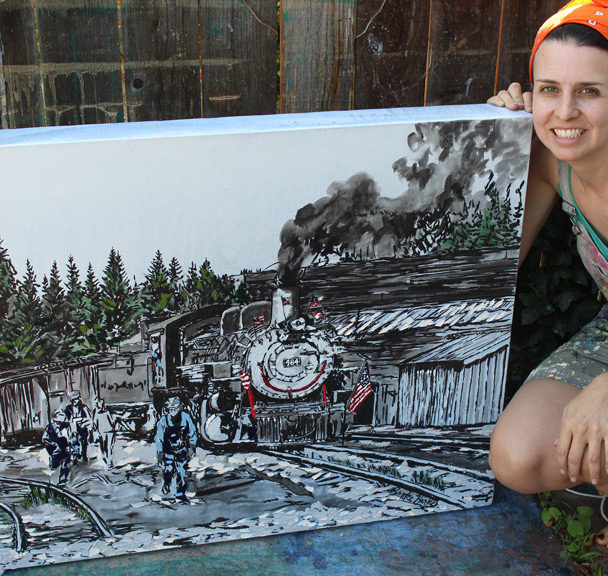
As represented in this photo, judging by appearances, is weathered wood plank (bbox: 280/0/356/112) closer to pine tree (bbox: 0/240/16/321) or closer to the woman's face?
the woman's face

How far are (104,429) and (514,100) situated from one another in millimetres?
1403

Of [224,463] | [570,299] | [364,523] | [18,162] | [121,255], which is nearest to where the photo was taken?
[18,162]

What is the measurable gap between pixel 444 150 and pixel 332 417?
0.79 metres

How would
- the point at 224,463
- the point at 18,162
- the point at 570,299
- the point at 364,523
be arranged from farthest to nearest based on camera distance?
1. the point at 570,299
2. the point at 364,523
3. the point at 224,463
4. the point at 18,162

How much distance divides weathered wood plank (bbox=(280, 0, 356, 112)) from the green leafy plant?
1361 mm

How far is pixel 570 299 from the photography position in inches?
89.7

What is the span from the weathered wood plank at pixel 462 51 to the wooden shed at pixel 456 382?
785 mm

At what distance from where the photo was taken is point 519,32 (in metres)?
2.22

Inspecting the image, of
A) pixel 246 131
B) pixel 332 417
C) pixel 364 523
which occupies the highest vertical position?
pixel 246 131

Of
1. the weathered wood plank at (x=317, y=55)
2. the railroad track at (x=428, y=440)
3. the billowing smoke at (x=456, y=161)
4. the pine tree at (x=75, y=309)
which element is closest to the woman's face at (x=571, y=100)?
the billowing smoke at (x=456, y=161)

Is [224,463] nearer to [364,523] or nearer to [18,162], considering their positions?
[364,523]

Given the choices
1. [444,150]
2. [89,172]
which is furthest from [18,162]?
[444,150]

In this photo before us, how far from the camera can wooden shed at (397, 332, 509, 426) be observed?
2.02m

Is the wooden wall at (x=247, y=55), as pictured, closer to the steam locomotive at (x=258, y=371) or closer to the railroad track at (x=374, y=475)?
the steam locomotive at (x=258, y=371)
